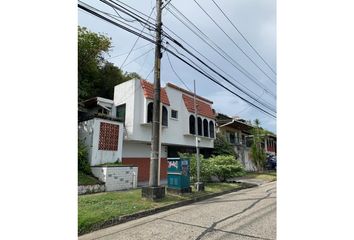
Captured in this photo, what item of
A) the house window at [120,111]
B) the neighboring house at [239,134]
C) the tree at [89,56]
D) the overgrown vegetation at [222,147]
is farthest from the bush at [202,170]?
the neighboring house at [239,134]

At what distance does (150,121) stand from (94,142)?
3946mm

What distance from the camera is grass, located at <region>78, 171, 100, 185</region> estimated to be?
1076 cm

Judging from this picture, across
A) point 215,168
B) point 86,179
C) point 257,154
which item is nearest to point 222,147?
point 257,154

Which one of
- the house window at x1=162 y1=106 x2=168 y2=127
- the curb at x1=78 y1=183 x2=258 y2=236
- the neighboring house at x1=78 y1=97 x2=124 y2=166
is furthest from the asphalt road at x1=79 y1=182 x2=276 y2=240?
the house window at x1=162 y1=106 x2=168 y2=127

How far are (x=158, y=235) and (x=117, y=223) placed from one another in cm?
171

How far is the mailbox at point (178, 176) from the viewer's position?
10.3m

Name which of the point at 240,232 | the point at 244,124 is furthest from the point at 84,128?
the point at 244,124

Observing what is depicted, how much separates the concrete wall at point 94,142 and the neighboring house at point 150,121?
6.78 feet

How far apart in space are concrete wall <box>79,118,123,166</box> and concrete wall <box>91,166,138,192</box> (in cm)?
69

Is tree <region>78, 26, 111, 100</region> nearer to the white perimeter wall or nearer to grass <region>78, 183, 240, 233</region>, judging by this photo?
the white perimeter wall

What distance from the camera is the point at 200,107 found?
21000 millimetres
